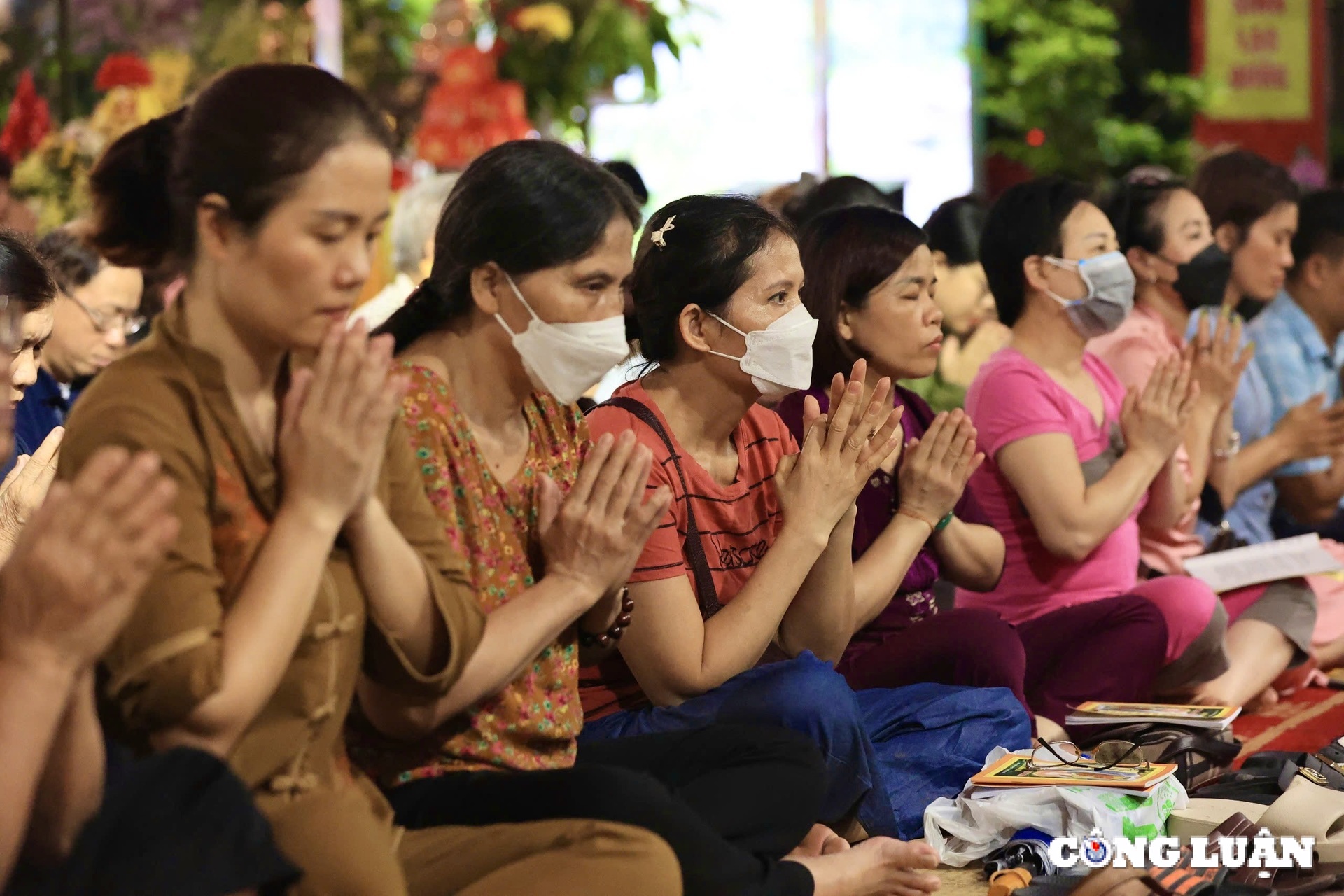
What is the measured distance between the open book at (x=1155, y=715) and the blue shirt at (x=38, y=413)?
7.61 feet

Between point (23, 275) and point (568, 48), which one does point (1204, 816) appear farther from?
point (568, 48)

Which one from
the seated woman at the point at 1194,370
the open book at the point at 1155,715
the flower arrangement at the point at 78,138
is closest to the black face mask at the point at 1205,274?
the seated woman at the point at 1194,370

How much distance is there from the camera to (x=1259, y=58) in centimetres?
1101

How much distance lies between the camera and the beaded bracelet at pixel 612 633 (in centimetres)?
261

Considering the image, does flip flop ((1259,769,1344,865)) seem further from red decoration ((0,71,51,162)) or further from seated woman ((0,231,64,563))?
red decoration ((0,71,51,162))

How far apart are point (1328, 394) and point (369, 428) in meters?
4.65

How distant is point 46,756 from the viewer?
1738 millimetres

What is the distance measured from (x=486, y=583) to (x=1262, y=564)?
2916 mm

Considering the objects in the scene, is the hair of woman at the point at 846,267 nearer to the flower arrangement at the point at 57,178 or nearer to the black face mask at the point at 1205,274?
the black face mask at the point at 1205,274

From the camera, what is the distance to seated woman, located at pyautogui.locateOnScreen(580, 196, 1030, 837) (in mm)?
2842

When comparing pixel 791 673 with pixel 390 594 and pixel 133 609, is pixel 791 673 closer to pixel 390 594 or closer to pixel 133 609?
pixel 390 594

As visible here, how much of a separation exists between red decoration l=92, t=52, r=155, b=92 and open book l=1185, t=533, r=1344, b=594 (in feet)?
14.0

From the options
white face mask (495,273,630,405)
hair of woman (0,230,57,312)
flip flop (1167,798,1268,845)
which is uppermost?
hair of woman (0,230,57,312)

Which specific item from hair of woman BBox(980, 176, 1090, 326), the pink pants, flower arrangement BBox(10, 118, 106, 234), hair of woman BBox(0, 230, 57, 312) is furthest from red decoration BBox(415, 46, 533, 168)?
hair of woman BBox(0, 230, 57, 312)
